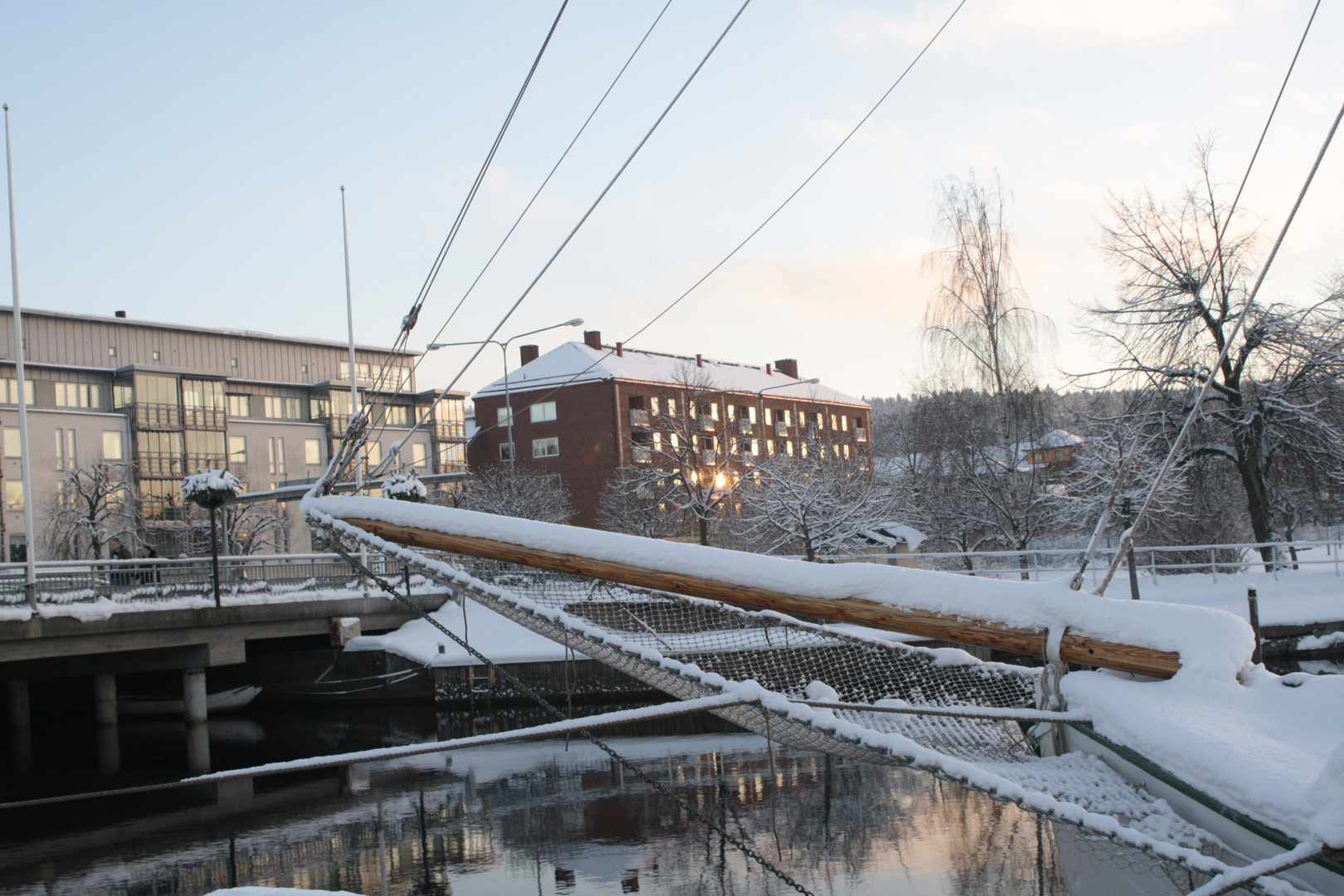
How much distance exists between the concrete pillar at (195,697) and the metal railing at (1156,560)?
14.1 meters

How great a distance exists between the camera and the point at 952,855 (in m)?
9.09

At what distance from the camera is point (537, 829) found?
10.7m

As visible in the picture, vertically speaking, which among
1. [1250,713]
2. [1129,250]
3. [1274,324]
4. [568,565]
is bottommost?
[1250,713]

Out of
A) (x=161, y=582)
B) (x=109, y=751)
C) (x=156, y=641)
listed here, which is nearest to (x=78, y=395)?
(x=161, y=582)

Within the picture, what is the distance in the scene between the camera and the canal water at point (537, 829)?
351 inches

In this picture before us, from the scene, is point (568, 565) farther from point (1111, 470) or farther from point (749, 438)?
point (749, 438)

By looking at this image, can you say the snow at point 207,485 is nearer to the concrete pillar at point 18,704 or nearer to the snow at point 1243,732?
the concrete pillar at point 18,704

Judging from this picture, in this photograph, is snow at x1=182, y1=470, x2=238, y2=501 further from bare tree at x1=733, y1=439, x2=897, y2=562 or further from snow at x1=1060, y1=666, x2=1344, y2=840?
snow at x1=1060, y1=666, x2=1344, y2=840

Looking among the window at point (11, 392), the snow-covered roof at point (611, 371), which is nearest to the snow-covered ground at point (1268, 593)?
the snow-covered roof at point (611, 371)

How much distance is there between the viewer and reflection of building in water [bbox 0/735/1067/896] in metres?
8.93

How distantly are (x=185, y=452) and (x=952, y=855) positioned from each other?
47.9 m

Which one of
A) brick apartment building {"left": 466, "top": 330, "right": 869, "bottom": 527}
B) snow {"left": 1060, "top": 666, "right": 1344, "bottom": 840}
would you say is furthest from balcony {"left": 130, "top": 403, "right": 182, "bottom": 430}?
snow {"left": 1060, "top": 666, "right": 1344, "bottom": 840}

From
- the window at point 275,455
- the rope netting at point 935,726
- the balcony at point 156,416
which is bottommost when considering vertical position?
the rope netting at point 935,726

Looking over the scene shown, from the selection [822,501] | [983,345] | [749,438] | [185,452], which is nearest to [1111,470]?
[983,345]
